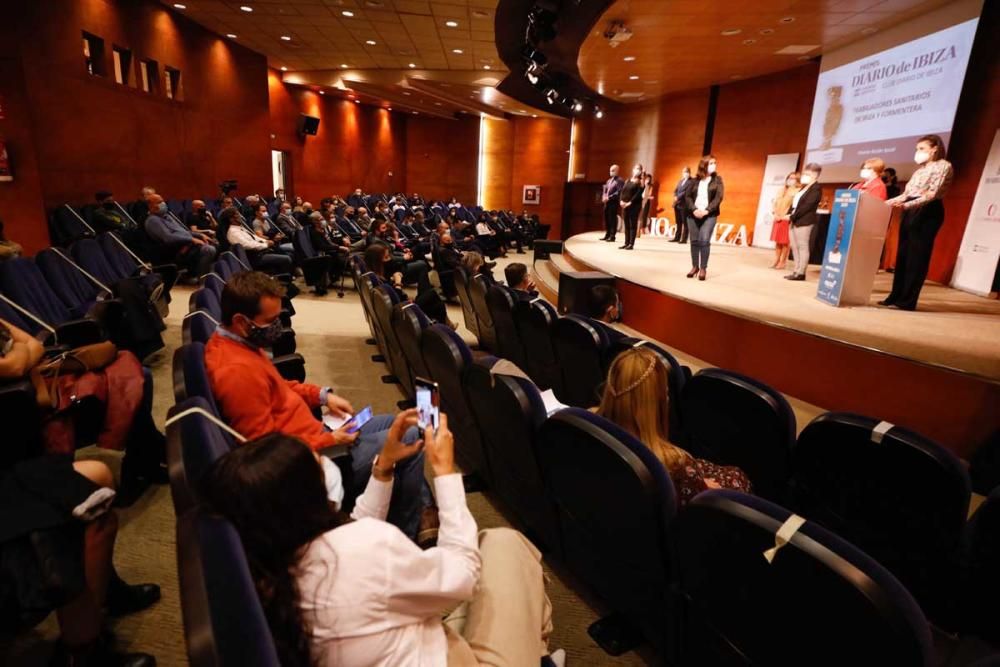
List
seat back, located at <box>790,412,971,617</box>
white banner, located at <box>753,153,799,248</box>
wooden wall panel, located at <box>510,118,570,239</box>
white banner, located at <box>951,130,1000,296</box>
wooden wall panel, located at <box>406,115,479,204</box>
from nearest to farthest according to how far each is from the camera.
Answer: seat back, located at <box>790,412,971,617</box> → white banner, located at <box>951,130,1000,296</box> → white banner, located at <box>753,153,799,248</box> → wooden wall panel, located at <box>510,118,570,239</box> → wooden wall panel, located at <box>406,115,479,204</box>

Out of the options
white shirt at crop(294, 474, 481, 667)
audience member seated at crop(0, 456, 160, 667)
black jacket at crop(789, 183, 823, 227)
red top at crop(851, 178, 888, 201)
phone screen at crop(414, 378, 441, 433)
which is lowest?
audience member seated at crop(0, 456, 160, 667)

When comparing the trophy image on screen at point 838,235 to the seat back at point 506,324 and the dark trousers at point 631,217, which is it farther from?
the dark trousers at point 631,217

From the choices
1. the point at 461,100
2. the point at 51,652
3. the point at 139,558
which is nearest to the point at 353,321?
the point at 139,558

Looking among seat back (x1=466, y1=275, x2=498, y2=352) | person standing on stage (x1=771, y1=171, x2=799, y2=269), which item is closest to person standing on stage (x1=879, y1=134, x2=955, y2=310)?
person standing on stage (x1=771, y1=171, x2=799, y2=269)

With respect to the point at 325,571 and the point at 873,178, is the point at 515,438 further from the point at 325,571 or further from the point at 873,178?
the point at 873,178

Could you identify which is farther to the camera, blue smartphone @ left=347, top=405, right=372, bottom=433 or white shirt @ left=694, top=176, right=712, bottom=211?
white shirt @ left=694, top=176, right=712, bottom=211

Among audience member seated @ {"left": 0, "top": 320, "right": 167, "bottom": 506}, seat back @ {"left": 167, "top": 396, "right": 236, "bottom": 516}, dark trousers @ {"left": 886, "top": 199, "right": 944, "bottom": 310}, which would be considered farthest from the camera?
dark trousers @ {"left": 886, "top": 199, "right": 944, "bottom": 310}

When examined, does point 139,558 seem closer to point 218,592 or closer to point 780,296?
point 218,592

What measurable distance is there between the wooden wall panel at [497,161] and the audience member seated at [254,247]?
44.4 ft

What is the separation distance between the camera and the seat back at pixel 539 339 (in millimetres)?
3096

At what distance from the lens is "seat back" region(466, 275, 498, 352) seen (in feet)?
13.5

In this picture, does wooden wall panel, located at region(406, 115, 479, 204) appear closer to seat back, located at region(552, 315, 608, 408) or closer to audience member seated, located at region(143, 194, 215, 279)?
audience member seated, located at region(143, 194, 215, 279)

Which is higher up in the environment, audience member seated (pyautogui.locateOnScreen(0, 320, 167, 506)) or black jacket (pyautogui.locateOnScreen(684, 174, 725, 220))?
black jacket (pyautogui.locateOnScreen(684, 174, 725, 220))

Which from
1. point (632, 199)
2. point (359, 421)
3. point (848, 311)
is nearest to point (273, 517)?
point (359, 421)
